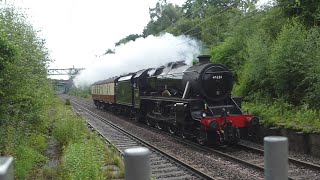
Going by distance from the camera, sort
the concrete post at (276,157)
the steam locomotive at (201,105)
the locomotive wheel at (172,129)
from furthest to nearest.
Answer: the locomotive wheel at (172,129) → the steam locomotive at (201,105) → the concrete post at (276,157)

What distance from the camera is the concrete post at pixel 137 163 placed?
2578 mm

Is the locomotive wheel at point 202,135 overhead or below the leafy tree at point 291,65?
below

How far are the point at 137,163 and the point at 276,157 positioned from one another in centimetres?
118

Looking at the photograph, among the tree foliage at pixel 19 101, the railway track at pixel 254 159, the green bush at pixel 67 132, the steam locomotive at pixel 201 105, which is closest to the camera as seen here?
the tree foliage at pixel 19 101

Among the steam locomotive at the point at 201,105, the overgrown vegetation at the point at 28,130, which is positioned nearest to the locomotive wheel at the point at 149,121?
the steam locomotive at the point at 201,105

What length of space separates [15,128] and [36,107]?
9.68 feet

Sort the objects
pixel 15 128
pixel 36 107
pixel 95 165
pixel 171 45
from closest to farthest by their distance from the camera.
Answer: pixel 95 165 < pixel 15 128 < pixel 36 107 < pixel 171 45

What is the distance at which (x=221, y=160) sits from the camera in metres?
10.2

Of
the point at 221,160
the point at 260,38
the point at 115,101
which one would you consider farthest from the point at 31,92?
the point at 115,101

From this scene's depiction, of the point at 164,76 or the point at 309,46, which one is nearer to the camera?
the point at 309,46

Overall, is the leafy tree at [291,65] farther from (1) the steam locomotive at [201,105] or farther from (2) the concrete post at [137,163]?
(2) the concrete post at [137,163]

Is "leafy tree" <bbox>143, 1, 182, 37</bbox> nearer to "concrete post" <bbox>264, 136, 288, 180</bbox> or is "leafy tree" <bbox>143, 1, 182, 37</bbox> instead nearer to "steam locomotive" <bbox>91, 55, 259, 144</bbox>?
"steam locomotive" <bbox>91, 55, 259, 144</bbox>

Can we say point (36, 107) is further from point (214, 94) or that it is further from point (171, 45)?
point (171, 45)

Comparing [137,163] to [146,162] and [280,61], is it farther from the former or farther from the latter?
[280,61]
